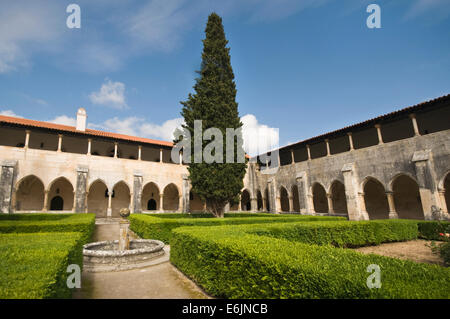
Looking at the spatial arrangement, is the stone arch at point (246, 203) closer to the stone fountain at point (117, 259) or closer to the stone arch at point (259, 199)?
the stone arch at point (259, 199)

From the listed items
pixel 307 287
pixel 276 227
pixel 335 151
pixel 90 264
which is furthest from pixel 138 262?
pixel 335 151

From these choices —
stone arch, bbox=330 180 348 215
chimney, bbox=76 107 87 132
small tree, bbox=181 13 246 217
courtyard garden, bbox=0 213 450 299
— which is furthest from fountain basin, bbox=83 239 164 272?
stone arch, bbox=330 180 348 215

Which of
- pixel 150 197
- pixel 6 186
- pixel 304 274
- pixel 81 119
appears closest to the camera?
pixel 304 274

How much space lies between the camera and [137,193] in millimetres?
20156

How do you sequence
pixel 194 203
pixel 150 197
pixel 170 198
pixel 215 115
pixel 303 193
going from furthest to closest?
pixel 194 203 < pixel 170 198 < pixel 150 197 < pixel 303 193 < pixel 215 115

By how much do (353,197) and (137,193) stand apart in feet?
57.0

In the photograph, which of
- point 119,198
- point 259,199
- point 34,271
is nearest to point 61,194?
point 119,198

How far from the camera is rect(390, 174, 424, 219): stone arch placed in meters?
18.2

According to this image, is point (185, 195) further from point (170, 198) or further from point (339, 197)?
point (339, 197)

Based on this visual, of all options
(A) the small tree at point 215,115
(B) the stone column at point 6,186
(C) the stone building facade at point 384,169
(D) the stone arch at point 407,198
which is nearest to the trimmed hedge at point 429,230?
(C) the stone building facade at point 384,169

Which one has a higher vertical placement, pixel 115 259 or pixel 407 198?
pixel 407 198

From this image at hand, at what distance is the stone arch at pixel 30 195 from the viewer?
63.7 feet

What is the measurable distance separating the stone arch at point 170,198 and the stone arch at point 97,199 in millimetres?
5888

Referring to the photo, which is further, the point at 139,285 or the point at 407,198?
the point at 407,198
